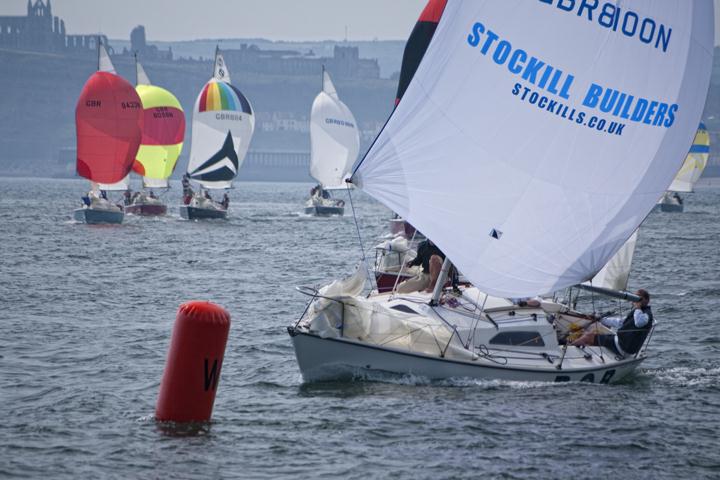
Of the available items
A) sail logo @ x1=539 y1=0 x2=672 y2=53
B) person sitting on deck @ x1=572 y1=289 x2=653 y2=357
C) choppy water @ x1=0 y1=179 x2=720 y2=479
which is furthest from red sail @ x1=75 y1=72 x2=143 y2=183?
sail logo @ x1=539 y1=0 x2=672 y2=53

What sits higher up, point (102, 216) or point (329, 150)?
point (329, 150)

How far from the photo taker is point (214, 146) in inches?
2318

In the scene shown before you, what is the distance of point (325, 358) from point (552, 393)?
291cm

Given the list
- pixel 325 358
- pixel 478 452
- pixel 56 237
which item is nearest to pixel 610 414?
pixel 478 452

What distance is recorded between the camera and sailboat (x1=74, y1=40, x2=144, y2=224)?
167ft

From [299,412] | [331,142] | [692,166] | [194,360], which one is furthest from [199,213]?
[194,360]

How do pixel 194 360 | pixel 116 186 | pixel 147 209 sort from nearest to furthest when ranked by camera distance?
pixel 194 360, pixel 116 186, pixel 147 209

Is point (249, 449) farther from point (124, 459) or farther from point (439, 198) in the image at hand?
point (439, 198)

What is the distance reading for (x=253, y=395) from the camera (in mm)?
16250

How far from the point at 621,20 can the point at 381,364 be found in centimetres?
549

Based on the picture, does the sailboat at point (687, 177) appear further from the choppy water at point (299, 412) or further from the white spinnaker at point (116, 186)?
the choppy water at point (299, 412)

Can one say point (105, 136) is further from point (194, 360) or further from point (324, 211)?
point (194, 360)

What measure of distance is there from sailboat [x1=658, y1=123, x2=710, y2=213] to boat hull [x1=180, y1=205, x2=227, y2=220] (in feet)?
114

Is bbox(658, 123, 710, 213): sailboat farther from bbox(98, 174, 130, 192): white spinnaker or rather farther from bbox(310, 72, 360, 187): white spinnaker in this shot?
bbox(98, 174, 130, 192): white spinnaker
